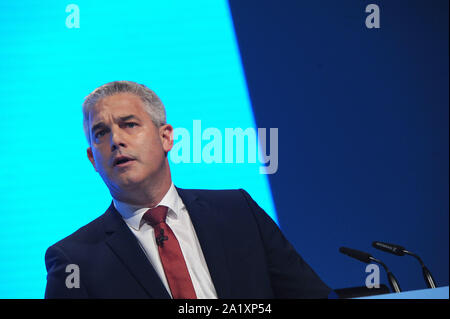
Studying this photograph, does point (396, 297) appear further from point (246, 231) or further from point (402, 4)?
point (402, 4)

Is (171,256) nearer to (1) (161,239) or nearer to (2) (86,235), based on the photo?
(1) (161,239)

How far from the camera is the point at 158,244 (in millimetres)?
1554

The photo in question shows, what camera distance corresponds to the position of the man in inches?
58.2

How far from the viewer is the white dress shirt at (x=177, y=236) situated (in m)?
1.54

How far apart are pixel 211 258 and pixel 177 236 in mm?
139

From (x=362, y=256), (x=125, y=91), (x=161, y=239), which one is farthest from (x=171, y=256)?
(x=362, y=256)

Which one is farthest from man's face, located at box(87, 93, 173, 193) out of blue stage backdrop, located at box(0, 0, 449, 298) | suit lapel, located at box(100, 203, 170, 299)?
blue stage backdrop, located at box(0, 0, 449, 298)

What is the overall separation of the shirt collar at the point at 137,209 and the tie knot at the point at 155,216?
0.02m

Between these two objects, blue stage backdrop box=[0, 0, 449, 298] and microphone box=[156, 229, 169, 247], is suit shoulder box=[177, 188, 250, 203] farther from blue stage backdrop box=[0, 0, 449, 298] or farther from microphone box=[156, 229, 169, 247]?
blue stage backdrop box=[0, 0, 449, 298]

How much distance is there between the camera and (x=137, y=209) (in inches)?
64.1

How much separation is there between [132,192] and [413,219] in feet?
8.04

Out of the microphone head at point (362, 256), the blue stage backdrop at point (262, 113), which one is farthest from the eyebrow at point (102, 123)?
the microphone head at point (362, 256)

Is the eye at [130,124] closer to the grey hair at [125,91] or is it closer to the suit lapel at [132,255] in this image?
the grey hair at [125,91]

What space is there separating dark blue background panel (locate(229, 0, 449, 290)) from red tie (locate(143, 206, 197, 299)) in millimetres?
1384
